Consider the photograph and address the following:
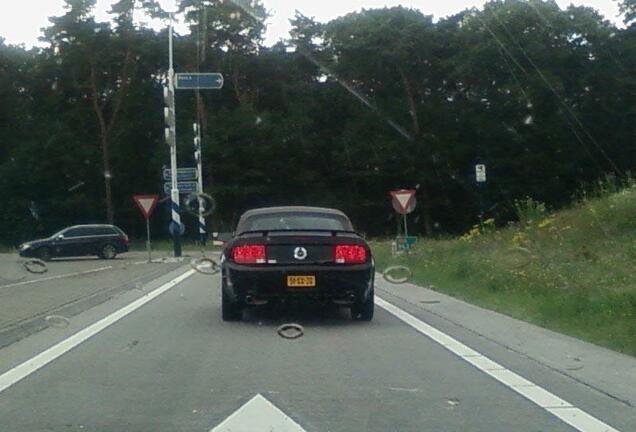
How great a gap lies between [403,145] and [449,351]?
4808 cm

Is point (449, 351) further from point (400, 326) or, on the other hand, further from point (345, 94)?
point (345, 94)

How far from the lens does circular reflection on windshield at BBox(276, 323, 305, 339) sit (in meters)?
13.0

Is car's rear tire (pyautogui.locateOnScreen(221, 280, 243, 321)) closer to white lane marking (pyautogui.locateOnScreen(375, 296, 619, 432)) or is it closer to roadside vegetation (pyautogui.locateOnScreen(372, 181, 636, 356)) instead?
white lane marking (pyautogui.locateOnScreen(375, 296, 619, 432))

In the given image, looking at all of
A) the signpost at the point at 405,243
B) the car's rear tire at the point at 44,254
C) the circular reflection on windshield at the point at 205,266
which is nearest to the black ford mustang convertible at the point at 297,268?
the circular reflection on windshield at the point at 205,266

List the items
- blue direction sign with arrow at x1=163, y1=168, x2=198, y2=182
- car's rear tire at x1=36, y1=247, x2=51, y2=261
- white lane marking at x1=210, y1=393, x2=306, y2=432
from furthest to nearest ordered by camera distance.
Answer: car's rear tire at x1=36, y1=247, x2=51, y2=261, blue direction sign with arrow at x1=163, y1=168, x2=198, y2=182, white lane marking at x1=210, y1=393, x2=306, y2=432

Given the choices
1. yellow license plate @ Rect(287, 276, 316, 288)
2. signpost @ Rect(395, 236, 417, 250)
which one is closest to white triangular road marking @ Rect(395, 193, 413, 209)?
signpost @ Rect(395, 236, 417, 250)

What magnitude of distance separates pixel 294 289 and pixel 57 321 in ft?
11.7

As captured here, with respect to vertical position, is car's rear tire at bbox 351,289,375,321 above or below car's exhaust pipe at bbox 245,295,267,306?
below

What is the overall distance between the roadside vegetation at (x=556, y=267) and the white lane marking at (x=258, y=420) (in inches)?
175

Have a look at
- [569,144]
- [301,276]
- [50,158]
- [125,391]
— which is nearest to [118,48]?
[50,158]

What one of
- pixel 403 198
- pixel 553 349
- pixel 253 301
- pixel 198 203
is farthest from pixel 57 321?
pixel 198 203

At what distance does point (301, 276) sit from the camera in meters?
13.7

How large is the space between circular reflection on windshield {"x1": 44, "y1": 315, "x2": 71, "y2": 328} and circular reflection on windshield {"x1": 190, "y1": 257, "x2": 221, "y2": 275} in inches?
500

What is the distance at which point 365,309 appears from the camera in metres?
14.5
